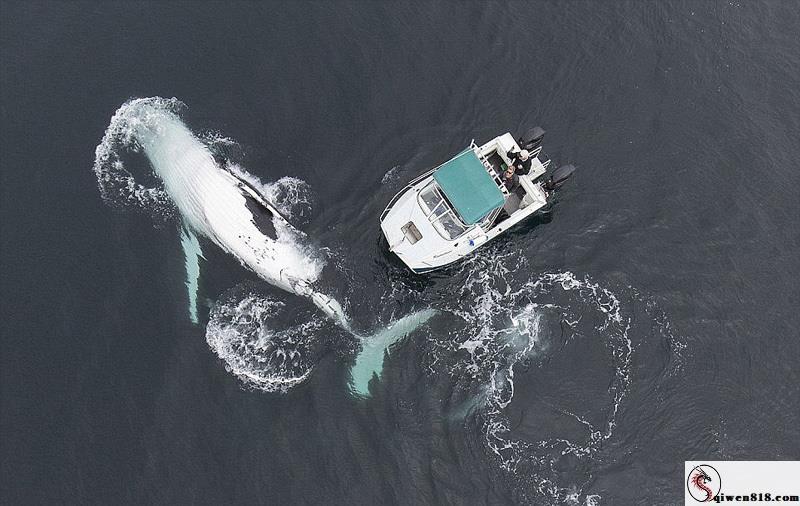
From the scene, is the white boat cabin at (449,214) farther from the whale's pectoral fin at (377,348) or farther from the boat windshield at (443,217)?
the whale's pectoral fin at (377,348)

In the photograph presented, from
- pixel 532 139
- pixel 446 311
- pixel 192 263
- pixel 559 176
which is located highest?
pixel 192 263

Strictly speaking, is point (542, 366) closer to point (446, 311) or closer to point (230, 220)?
point (446, 311)

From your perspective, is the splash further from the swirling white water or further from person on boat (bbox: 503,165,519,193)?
person on boat (bbox: 503,165,519,193)

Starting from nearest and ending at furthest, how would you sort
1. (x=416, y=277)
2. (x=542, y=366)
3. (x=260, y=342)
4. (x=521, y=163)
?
1. (x=542, y=366)
2. (x=260, y=342)
3. (x=521, y=163)
4. (x=416, y=277)

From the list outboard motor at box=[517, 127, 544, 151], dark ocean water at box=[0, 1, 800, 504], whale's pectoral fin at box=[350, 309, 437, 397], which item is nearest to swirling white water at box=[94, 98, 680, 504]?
whale's pectoral fin at box=[350, 309, 437, 397]

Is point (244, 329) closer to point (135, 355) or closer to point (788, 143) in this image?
point (135, 355)

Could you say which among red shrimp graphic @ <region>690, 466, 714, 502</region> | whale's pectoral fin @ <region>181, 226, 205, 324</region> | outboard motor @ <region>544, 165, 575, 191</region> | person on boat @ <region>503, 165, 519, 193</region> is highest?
whale's pectoral fin @ <region>181, 226, 205, 324</region>

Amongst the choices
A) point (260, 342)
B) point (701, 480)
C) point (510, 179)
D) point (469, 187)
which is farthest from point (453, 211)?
point (701, 480)

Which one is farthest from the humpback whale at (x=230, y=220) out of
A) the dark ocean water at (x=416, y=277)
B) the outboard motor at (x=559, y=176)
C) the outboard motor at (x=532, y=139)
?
the outboard motor at (x=559, y=176)

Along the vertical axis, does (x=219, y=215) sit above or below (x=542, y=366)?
above
